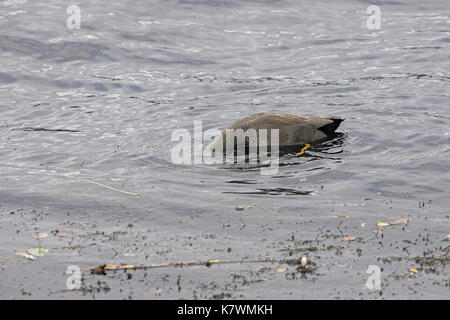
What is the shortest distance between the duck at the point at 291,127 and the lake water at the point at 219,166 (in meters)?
0.30

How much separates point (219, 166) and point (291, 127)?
1.91 metres

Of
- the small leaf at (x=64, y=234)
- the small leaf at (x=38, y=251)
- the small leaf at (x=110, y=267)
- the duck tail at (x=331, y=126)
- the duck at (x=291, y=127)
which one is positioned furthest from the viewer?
the duck tail at (x=331, y=126)

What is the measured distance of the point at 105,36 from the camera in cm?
1955

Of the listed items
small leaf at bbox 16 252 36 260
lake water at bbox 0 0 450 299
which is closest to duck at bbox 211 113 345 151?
lake water at bbox 0 0 450 299

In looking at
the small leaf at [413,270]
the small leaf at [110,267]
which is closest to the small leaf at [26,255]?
the small leaf at [110,267]

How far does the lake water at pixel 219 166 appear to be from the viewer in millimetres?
6852

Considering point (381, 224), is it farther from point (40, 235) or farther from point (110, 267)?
point (40, 235)

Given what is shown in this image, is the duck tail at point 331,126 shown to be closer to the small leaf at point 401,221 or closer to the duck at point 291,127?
the duck at point 291,127

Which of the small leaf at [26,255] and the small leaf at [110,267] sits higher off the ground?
the small leaf at [110,267]

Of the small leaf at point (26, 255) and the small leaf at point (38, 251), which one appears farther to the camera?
the small leaf at point (38, 251)

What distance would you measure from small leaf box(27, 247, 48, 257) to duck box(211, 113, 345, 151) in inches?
192

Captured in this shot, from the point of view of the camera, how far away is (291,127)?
12.0 m
